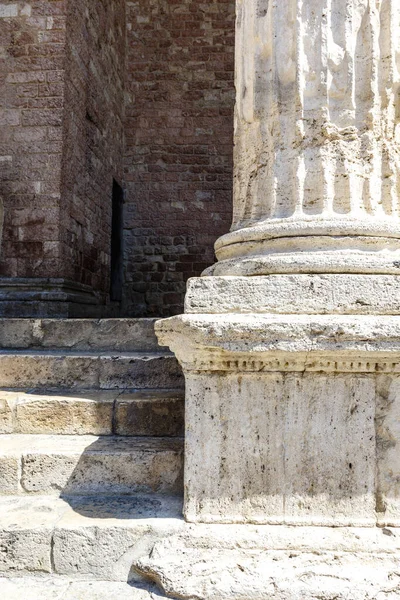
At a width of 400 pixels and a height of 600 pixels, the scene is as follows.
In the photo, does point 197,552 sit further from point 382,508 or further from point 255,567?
point 382,508

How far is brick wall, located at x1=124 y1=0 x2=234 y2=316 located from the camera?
9008mm

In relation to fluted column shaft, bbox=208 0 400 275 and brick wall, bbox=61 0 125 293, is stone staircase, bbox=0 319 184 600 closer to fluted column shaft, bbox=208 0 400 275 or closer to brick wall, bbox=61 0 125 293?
fluted column shaft, bbox=208 0 400 275

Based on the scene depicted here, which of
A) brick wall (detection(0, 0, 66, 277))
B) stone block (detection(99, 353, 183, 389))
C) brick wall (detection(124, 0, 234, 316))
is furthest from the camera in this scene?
brick wall (detection(124, 0, 234, 316))

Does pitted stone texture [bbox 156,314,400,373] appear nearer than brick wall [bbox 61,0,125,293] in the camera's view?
Yes

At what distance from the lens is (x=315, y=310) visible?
196 cm

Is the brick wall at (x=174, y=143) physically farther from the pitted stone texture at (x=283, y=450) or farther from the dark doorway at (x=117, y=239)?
the pitted stone texture at (x=283, y=450)

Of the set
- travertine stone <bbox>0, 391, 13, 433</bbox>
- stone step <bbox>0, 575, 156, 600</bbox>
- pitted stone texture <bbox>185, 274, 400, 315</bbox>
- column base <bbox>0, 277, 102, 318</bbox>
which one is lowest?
stone step <bbox>0, 575, 156, 600</bbox>

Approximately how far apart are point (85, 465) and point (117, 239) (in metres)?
6.98

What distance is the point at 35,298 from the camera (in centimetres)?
559

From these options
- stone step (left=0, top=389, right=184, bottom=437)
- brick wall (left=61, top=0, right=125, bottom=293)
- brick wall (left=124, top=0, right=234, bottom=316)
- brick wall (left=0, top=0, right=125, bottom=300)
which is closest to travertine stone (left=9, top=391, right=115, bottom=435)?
stone step (left=0, top=389, right=184, bottom=437)

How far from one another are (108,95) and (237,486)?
713cm

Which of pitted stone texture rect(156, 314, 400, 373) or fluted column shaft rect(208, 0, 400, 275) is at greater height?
fluted column shaft rect(208, 0, 400, 275)

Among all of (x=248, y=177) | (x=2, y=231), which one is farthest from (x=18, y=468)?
(x=2, y=231)

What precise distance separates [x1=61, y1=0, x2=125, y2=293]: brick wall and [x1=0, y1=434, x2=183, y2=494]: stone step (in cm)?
376
